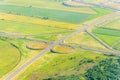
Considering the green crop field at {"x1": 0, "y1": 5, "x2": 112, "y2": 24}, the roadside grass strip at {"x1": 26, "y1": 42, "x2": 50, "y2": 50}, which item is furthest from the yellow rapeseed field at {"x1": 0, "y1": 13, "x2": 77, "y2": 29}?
the roadside grass strip at {"x1": 26, "y1": 42, "x2": 50, "y2": 50}

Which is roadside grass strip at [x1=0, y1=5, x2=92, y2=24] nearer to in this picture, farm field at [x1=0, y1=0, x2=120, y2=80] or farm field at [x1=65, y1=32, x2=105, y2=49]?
farm field at [x1=0, y1=0, x2=120, y2=80]

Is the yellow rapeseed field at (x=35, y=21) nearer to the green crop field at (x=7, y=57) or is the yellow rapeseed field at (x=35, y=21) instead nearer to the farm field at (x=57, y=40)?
the farm field at (x=57, y=40)

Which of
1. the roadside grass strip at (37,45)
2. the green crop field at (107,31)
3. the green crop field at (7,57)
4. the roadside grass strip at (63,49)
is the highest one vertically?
the green crop field at (107,31)

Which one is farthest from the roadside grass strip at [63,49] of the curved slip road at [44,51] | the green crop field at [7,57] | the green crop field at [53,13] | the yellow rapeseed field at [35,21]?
the green crop field at [53,13]

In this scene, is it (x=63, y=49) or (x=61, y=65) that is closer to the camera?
(x=61, y=65)

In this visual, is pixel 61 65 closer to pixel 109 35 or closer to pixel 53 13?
pixel 109 35

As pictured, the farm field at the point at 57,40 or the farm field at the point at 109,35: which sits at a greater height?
the farm field at the point at 109,35

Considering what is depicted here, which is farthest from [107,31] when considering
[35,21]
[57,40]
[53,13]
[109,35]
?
[53,13]
